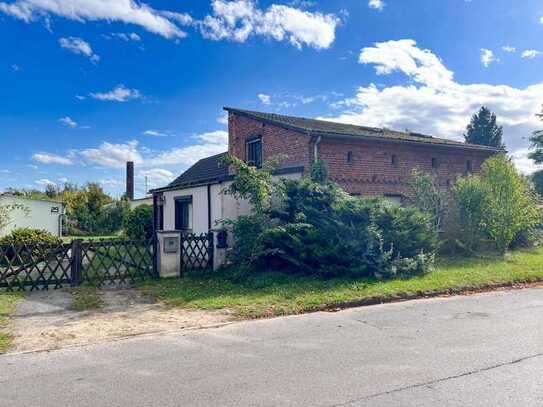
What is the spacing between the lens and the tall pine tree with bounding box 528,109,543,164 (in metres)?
32.0

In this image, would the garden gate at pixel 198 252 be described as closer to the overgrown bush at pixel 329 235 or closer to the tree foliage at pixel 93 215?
the overgrown bush at pixel 329 235

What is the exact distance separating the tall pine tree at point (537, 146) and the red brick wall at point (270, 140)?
26938 mm

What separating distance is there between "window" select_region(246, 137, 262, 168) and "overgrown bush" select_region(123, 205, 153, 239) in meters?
7.35

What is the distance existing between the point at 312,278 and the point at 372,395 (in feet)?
19.2

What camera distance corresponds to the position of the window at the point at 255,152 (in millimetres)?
16688

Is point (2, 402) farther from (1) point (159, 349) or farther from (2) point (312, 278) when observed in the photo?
(2) point (312, 278)

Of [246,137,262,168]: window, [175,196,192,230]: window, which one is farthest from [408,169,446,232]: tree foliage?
[175,196,192,230]: window

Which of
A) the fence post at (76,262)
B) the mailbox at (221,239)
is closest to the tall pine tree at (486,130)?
the mailbox at (221,239)

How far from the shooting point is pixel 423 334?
226 inches

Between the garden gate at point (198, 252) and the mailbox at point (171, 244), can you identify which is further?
the garden gate at point (198, 252)

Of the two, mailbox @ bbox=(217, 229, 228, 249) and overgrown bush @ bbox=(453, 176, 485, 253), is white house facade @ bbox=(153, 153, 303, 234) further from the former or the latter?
overgrown bush @ bbox=(453, 176, 485, 253)

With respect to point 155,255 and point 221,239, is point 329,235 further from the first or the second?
point 155,255

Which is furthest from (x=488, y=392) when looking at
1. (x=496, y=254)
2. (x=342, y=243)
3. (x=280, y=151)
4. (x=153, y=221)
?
(x=153, y=221)

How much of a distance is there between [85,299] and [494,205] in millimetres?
12442
